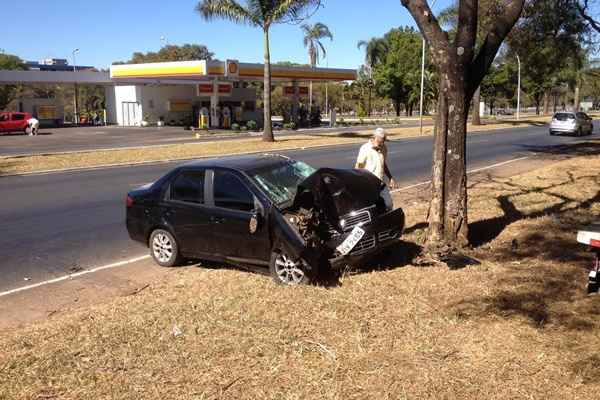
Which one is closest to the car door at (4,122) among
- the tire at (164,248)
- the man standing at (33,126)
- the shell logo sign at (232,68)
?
the man standing at (33,126)

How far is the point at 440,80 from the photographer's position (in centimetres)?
725

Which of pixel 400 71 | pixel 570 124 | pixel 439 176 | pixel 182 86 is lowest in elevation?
pixel 439 176

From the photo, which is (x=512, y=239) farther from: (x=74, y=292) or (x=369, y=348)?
(x=74, y=292)

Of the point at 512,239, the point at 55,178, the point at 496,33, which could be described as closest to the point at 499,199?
the point at 512,239

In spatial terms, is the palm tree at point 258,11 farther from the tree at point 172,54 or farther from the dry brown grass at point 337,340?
the tree at point 172,54

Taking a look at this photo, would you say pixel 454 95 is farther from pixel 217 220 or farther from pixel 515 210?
pixel 515 210

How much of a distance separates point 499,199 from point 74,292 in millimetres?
7916

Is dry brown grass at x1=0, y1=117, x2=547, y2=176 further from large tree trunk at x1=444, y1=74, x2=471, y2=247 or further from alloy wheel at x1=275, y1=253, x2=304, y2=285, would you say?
large tree trunk at x1=444, y1=74, x2=471, y2=247

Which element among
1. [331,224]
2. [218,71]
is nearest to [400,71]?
[218,71]

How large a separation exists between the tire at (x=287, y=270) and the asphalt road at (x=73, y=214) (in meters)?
2.80

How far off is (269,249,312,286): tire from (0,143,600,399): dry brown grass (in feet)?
0.46

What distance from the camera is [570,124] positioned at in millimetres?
35094

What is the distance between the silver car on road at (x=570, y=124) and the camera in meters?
35.1

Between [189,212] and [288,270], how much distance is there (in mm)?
1663
